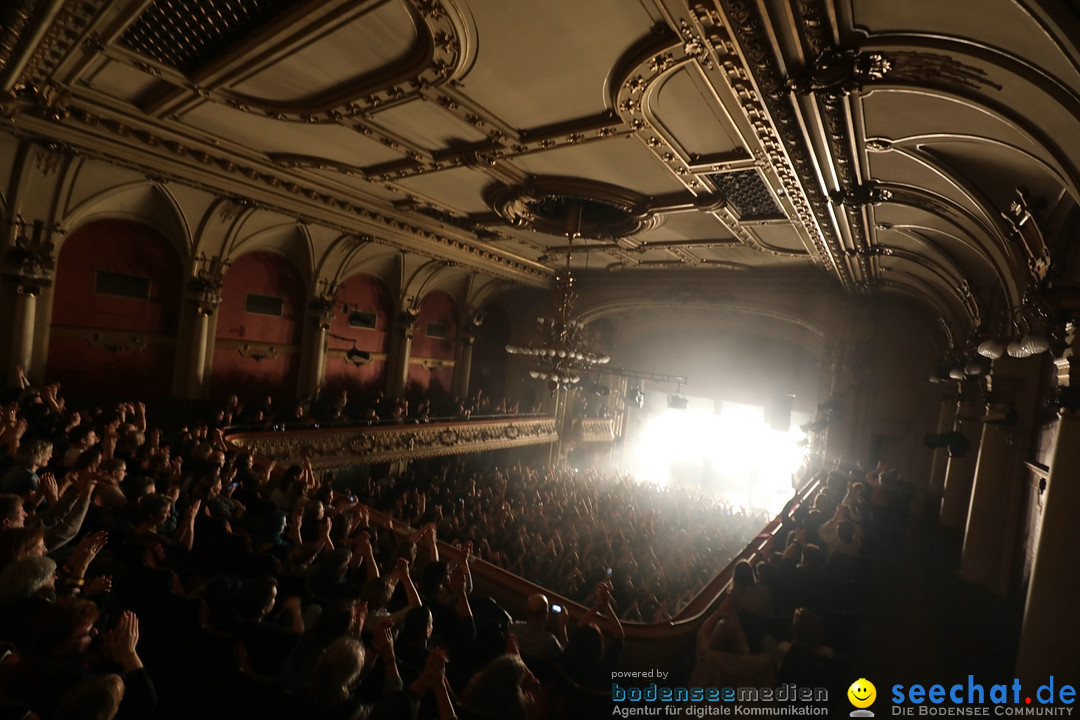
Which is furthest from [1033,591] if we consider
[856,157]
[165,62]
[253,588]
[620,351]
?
[620,351]

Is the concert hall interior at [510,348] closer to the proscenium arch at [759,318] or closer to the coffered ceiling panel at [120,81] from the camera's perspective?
the coffered ceiling panel at [120,81]

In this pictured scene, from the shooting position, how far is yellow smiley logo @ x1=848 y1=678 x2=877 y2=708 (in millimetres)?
4832

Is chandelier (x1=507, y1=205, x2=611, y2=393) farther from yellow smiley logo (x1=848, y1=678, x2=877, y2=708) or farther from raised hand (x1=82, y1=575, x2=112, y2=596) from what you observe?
raised hand (x1=82, y1=575, x2=112, y2=596)

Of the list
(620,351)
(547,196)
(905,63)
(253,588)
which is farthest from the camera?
(620,351)

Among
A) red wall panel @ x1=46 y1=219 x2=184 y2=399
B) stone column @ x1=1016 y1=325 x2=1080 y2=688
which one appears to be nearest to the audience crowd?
stone column @ x1=1016 y1=325 x2=1080 y2=688

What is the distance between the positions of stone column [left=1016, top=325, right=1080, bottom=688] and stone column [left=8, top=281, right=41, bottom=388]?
516 inches

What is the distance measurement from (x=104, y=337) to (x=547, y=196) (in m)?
8.72

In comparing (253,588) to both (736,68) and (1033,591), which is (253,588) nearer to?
(736,68)

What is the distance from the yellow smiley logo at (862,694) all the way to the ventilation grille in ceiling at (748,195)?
5.82 metres

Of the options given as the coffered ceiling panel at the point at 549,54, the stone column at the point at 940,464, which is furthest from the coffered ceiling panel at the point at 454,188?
the stone column at the point at 940,464

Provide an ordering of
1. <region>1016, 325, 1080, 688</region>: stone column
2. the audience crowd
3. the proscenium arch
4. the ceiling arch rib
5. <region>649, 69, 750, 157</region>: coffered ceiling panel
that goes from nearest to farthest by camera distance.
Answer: the audience crowd, <region>1016, 325, 1080, 688</region>: stone column, <region>649, 69, 750, 157</region>: coffered ceiling panel, the ceiling arch rib, the proscenium arch

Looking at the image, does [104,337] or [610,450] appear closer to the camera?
[104,337]

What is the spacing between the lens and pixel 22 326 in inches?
315

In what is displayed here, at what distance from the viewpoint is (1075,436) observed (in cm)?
407
